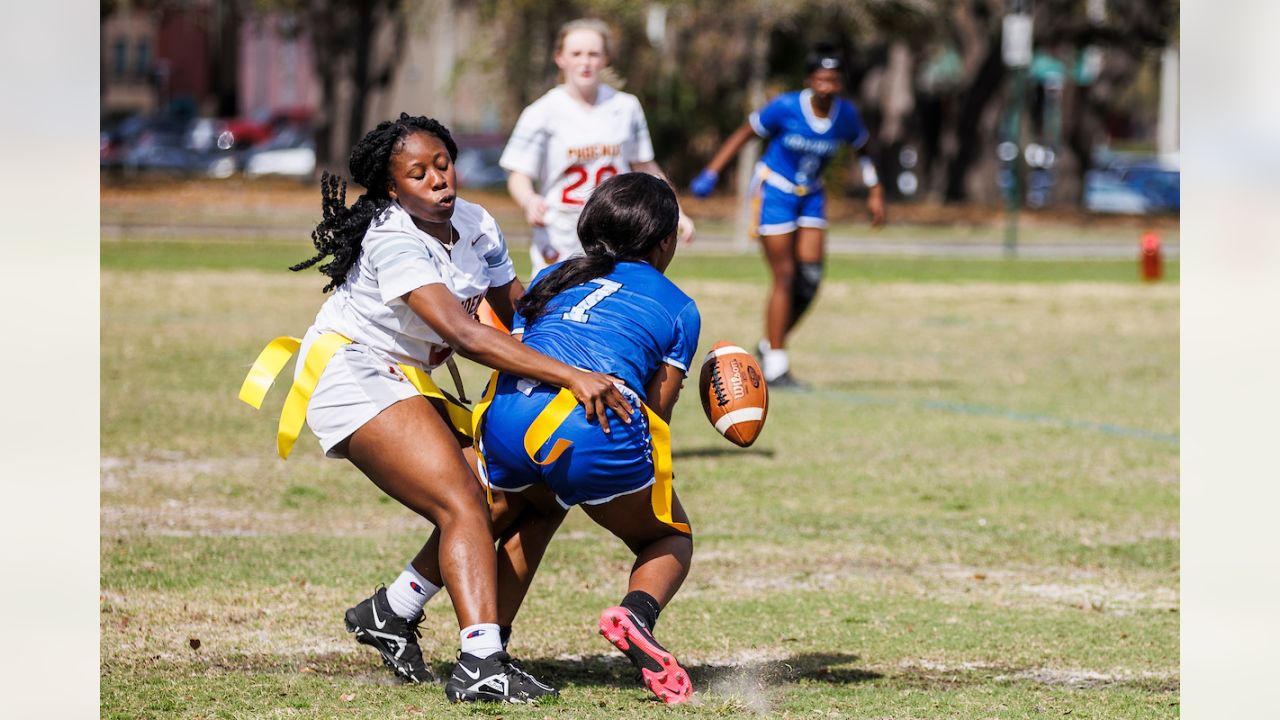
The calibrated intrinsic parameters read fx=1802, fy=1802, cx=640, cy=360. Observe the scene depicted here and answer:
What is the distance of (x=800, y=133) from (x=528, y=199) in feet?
12.8

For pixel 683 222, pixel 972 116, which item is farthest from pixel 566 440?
pixel 972 116

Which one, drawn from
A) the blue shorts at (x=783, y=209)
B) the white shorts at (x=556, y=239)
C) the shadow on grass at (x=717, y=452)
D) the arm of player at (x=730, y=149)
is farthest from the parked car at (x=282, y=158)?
the white shorts at (x=556, y=239)

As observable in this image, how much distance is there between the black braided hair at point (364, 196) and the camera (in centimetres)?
509

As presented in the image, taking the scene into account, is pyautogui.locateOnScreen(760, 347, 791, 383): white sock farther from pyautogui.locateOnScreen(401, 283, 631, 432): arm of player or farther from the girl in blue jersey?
pyautogui.locateOnScreen(401, 283, 631, 432): arm of player

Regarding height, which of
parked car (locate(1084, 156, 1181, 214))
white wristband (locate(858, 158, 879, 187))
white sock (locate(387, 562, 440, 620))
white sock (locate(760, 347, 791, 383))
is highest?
parked car (locate(1084, 156, 1181, 214))

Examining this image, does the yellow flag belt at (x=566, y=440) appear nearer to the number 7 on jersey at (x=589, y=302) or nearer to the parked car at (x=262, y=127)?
the number 7 on jersey at (x=589, y=302)

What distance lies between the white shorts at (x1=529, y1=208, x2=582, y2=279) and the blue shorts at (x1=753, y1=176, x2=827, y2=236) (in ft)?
10.6

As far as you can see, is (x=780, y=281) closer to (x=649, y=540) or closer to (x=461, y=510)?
(x=649, y=540)

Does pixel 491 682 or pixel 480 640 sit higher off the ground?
pixel 480 640

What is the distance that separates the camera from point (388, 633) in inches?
203

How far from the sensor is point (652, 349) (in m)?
4.88

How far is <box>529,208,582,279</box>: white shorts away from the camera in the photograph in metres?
9.06

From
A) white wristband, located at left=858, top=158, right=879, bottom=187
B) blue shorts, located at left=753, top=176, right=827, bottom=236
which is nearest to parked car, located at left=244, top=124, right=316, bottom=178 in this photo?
white wristband, located at left=858, top=158, right=879, bottom=187
